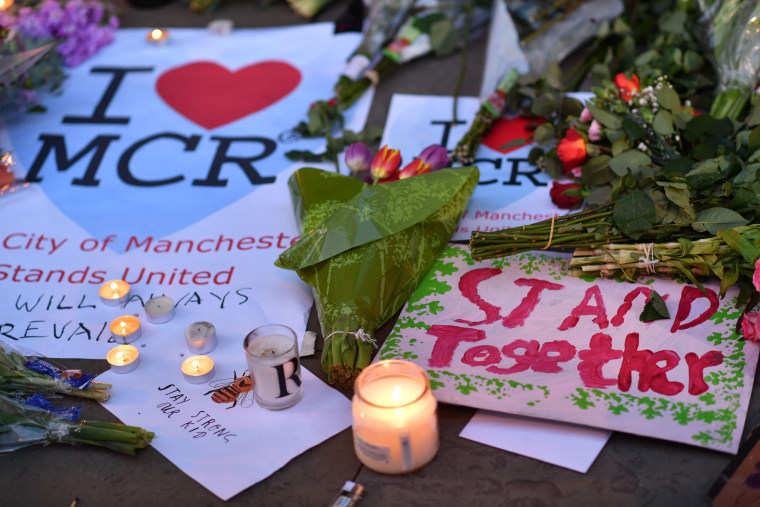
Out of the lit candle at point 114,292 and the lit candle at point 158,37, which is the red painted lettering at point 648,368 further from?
the lit candle at point 158,37

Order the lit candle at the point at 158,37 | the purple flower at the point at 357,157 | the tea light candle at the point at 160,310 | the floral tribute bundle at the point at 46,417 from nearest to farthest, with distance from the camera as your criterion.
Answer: the floral tribute bundle at the point at 46,417 → the tea light candle at the point at 160,310 → the purple flower at the point at 357,157 → the lit candle at the point at 158,37

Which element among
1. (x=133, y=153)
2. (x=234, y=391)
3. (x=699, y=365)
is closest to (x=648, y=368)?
(x=699, y=365)

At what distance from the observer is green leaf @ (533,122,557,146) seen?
1815 mm

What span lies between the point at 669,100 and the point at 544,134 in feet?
0.98

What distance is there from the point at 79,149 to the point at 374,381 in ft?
3.94

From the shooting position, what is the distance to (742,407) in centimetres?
117

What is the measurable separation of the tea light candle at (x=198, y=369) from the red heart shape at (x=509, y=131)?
3.00 ft

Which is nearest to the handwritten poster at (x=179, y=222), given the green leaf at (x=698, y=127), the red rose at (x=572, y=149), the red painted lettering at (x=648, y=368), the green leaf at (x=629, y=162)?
the red painted lettering at (x=648, y=368)

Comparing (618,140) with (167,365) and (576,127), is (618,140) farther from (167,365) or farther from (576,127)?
(167,365)

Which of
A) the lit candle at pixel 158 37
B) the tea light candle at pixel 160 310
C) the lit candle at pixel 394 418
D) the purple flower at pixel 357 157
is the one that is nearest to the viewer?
the lit candle at pixel 394 418

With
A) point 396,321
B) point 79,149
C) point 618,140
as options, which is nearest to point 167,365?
point 396,321

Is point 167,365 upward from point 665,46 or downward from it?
downward

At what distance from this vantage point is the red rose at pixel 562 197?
65.0 inches

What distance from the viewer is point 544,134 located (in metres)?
1.82
